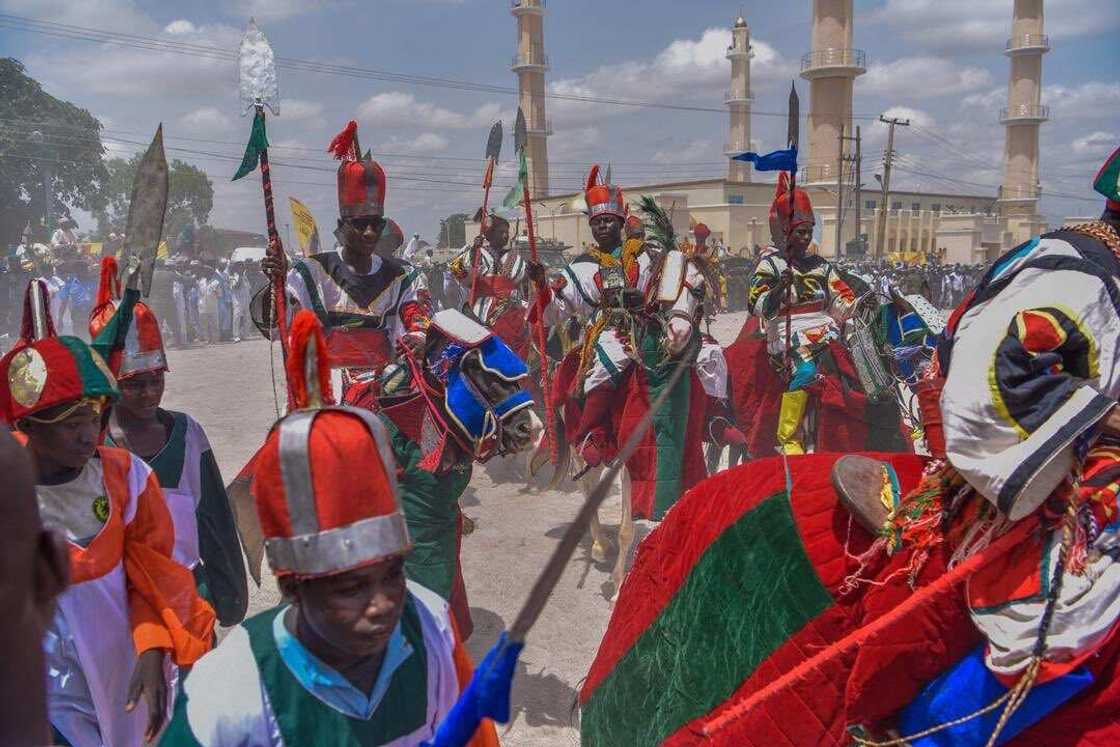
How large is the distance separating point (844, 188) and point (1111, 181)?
5892 cm

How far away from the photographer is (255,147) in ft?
13.3

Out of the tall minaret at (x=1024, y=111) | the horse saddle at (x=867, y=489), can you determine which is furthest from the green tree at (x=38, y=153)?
the tall minaret at (x=1024, y=111)

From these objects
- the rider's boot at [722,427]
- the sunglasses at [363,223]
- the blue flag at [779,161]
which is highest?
the blue flag at [779,161]

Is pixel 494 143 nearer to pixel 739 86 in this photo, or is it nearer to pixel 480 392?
pixel 480 392

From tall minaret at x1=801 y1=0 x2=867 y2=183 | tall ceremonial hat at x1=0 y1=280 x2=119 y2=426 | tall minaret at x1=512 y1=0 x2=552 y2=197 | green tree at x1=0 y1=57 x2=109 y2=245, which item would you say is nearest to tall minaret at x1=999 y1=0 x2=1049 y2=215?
tall minaret at x1=801 y1=0 x2=867 y2=183

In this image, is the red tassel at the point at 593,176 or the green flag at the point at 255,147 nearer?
the green flag at the point at 255,147

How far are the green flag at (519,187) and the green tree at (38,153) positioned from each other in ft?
73.2

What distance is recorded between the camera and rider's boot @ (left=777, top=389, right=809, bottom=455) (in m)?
6.82

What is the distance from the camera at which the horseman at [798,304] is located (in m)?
6.58

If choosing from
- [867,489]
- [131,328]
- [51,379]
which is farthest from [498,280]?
[867,489]

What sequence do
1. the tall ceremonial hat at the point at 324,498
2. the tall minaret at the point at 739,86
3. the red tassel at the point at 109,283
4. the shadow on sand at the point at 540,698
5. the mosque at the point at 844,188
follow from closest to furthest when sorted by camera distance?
1. the tall ceremonial hat at the point at 324,498
2. the red tassel at the point at 109,283
3. the shadow on sand at the point at 540,698
4. the mosque at the point at 844,188
5. the tall minaret at the point at 739,86

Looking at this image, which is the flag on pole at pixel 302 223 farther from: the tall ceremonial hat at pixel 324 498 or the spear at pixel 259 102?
the tall ceremonial hat at pixel 324 498

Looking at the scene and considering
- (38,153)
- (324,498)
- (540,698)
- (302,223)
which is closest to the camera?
(324,498)

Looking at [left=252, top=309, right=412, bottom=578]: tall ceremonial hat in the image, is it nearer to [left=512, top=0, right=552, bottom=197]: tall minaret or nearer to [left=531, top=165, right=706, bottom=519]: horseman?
[left=531, top=165, right=706, bottom=519]: horseman
